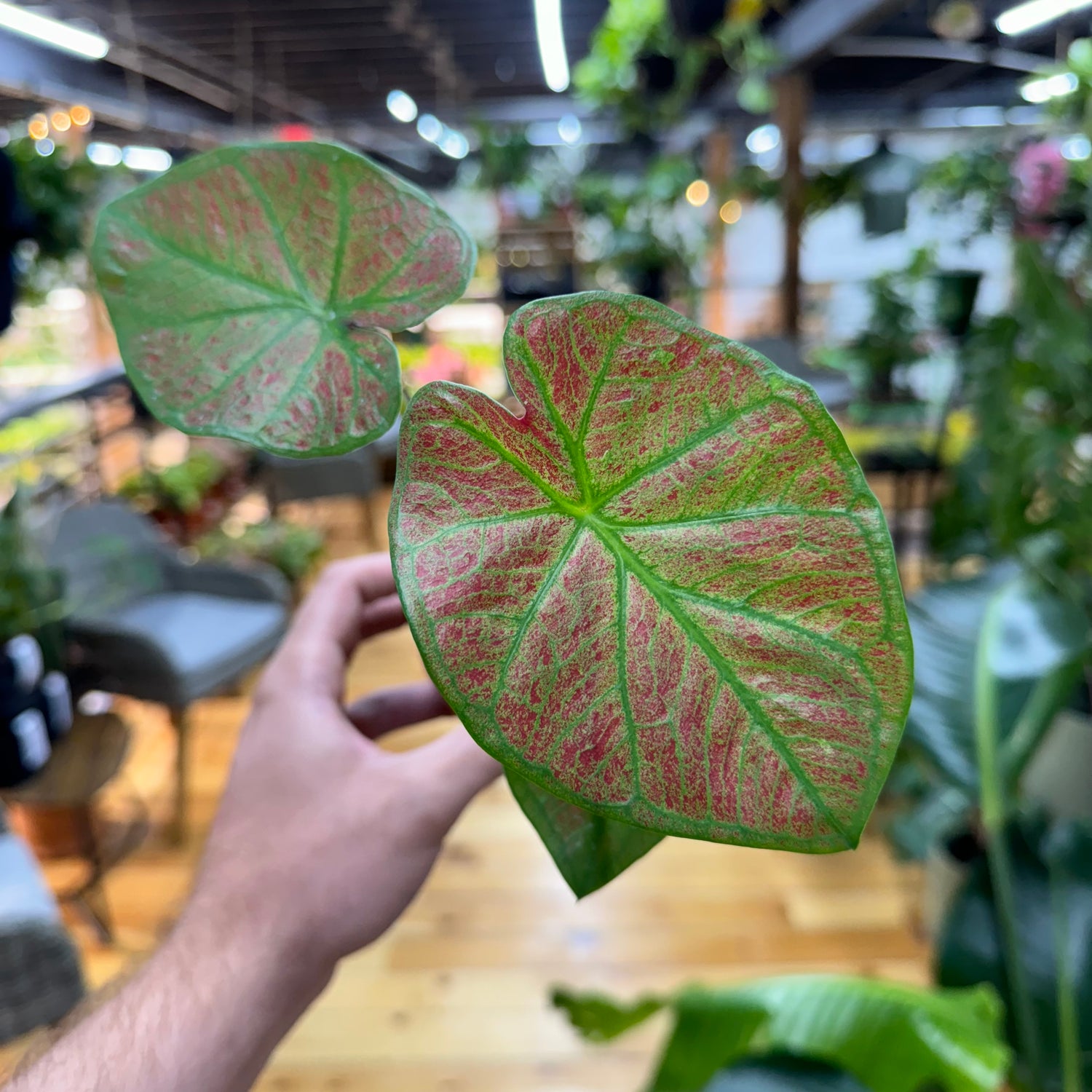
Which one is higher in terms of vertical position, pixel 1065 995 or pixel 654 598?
pixel 654 598

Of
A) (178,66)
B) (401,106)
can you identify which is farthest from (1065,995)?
(401,106)

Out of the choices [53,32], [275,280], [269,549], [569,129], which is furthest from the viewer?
[569,129]

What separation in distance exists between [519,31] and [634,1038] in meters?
3.73

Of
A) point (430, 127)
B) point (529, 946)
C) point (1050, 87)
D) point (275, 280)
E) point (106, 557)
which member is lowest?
point (529, 946)

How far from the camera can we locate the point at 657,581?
0.96ft

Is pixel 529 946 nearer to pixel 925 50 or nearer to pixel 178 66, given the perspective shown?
pixel 178 66

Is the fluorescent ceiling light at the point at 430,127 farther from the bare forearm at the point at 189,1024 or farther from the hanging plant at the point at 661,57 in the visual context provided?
the bare forearm at the point at 189,1024

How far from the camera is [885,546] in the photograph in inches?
10.5

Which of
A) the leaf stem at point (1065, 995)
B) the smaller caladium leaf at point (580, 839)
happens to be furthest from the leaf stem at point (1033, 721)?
the smaller caladium leaf at point (580, 839)

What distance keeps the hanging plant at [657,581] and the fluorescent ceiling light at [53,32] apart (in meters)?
2.54

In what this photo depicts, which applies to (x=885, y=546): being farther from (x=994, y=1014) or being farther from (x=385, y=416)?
(x=994, y=1014)

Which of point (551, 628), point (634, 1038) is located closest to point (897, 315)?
point (634, 1038)

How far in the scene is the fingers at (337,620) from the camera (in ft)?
2.16

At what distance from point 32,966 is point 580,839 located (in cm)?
120
